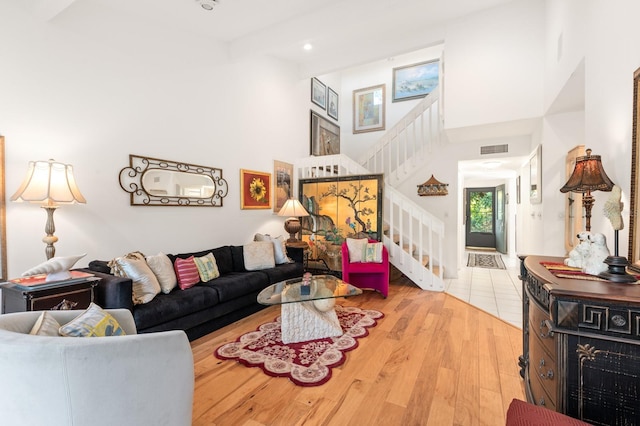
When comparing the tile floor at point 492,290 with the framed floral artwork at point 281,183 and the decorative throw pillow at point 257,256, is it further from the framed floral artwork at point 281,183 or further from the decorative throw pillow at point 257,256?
the framed floral artwork at point 281,183

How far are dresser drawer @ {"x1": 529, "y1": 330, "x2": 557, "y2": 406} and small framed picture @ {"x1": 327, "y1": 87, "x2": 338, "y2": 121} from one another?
253 inches

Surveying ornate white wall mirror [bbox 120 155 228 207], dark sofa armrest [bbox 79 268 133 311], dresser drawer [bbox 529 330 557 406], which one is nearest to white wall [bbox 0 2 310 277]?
ornate white wall mirror [bbox 120 155 228 207]

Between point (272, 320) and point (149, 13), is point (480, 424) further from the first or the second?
point (149, 13)

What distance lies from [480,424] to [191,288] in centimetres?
272

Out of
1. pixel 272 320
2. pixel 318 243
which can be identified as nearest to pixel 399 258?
pixel 318 243

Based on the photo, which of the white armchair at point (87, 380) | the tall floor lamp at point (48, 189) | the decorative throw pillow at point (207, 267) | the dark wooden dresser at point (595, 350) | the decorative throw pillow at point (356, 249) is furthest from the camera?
the decorative throw pillow at point (356, 249)

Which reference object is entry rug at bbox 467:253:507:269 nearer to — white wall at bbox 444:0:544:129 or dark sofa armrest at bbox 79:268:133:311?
white wall at bbox 444:0:544:129

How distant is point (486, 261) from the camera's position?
7.61 metres

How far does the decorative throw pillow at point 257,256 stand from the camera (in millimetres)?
4027

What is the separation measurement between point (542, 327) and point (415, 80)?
6.91m

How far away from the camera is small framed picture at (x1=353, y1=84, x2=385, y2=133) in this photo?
7.55 metres

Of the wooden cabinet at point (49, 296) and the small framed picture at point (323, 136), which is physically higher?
the small framed picture at point (323, 136)

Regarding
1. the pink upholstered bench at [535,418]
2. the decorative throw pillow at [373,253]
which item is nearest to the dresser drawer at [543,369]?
the pink upholstered bench at [535,418]

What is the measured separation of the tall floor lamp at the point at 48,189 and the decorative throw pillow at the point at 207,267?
1.31 m
